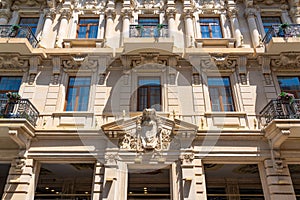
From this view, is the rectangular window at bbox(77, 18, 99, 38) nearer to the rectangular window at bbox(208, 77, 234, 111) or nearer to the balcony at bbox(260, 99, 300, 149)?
the rectangular window at bbox(208, 77, 234, 111)

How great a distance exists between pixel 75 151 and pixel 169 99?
4481 mm

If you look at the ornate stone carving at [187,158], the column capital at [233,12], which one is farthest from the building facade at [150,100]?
the column capital at [233,12]

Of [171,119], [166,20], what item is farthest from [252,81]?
[166,20]

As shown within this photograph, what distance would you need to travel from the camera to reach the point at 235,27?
12.4 meters

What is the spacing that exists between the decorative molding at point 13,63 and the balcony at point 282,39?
11.4 meters

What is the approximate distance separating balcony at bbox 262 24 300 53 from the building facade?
0.17 ft

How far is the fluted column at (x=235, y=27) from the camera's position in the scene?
11.8 metres

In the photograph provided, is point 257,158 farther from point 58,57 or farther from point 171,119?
point 58,57

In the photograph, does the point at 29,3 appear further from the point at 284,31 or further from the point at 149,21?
the point at 284,31

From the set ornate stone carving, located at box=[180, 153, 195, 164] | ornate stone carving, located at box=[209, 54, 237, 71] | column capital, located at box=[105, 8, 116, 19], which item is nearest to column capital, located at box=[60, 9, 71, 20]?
column capital, located at box=[105, 8, 116, 19]

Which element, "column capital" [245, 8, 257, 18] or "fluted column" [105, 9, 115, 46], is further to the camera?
"column capital" [245, 8, 257, 18]

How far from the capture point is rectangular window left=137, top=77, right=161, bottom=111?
1071 centimetres

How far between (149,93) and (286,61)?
6505 millimetres

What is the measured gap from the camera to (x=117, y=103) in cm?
1051
